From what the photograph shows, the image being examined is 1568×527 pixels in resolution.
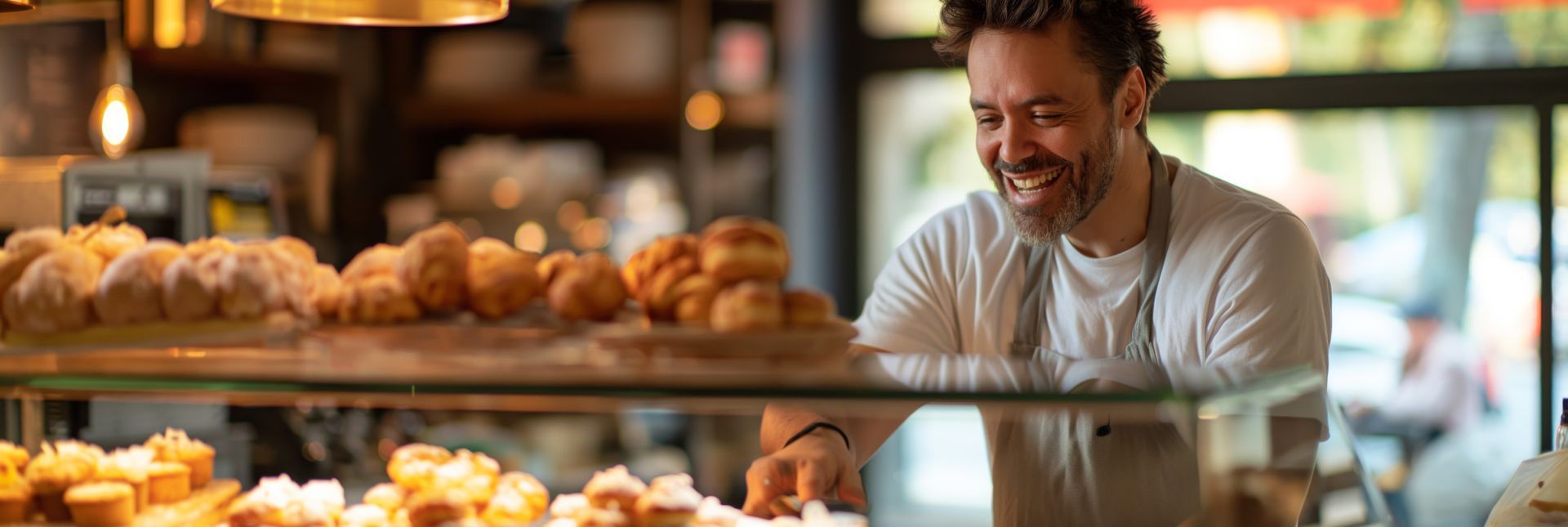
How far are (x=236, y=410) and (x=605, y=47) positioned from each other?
2.59 m

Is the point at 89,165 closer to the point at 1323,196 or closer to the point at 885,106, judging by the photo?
the point at 885,106

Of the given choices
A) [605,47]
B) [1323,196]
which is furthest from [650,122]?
[1323,196]

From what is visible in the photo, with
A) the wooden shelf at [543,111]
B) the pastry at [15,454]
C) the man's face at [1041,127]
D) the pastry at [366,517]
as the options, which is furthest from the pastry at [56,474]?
the wooden shelf at [543,111]

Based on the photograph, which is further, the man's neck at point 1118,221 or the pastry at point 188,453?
the man's neck at point 1118,221

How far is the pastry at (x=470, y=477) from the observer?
58.8 inches

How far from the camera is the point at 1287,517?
3.72 feet

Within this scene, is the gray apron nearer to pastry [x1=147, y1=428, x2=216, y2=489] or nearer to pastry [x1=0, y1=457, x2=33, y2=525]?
pastry [x1=147, y1=428, x2=216, y2=489]

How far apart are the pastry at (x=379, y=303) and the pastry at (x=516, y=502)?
10.1 inches

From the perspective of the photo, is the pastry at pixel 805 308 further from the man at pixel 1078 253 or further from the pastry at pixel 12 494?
the pastry at pixel 12 494

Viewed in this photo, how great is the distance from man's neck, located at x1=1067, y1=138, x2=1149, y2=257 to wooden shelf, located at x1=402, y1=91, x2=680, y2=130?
260 centimetres

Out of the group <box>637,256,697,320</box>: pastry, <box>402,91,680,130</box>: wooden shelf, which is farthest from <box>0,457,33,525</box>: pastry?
<box>402,91,680,130</box>: wooden shelf

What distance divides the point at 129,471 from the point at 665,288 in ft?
2.50

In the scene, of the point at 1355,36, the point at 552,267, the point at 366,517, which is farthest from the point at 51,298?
the point at 1355,36

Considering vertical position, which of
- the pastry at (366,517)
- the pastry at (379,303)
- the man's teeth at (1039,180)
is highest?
the man's teeth at (1039,180)
